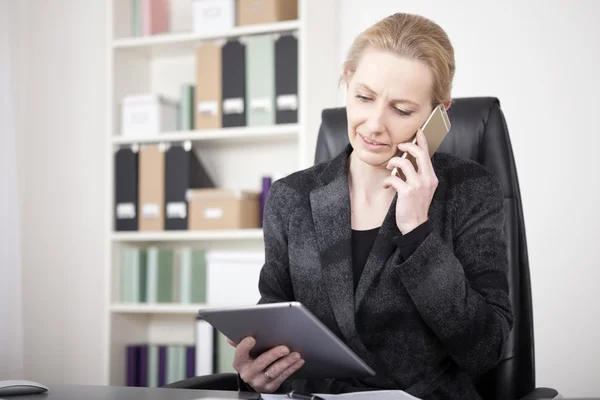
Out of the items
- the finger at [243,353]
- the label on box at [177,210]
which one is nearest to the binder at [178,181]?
the label on box at [177,210]

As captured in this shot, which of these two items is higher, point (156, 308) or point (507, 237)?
point (507, 237)

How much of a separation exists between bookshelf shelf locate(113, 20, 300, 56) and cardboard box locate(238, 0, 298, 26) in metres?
0.04

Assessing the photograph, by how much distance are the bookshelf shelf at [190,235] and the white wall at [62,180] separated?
1.41 feet

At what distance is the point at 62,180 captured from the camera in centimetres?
384

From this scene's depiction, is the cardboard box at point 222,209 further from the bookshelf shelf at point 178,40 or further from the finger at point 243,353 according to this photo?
the finger at point 243,353

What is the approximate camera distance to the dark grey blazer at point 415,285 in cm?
132

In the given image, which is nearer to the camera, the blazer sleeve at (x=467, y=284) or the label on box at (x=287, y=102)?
the blazer sleeve at (x=467, y=284)

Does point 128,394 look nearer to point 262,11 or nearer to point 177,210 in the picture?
point 177,210

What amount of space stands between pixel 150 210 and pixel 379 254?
6.90 feet

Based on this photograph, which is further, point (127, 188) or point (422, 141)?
point (127, 188)

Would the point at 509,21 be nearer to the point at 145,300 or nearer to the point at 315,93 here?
the point at 315,93

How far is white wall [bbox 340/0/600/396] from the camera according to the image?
2.96 m

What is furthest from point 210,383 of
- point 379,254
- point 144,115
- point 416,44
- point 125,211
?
point 144,115

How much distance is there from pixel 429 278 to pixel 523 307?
0.35 m
